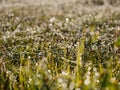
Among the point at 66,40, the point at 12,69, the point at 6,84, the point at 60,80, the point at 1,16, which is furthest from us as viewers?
the point at 1,16

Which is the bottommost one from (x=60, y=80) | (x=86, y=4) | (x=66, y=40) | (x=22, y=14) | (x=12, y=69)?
(x=86, y=4)

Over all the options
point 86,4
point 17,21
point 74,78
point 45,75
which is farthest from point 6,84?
point 86,4

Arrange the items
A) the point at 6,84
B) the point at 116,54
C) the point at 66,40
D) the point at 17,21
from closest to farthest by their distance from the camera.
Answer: the point at 6,84 → the point at 116,54 → the point at 66,40 → the point at 17,21

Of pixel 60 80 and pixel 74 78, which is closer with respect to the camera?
pixel 74 78

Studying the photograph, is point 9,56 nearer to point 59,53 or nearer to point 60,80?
point 59,53

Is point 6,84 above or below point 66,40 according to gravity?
above

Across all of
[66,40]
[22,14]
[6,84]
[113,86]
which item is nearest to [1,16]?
[22,14]
